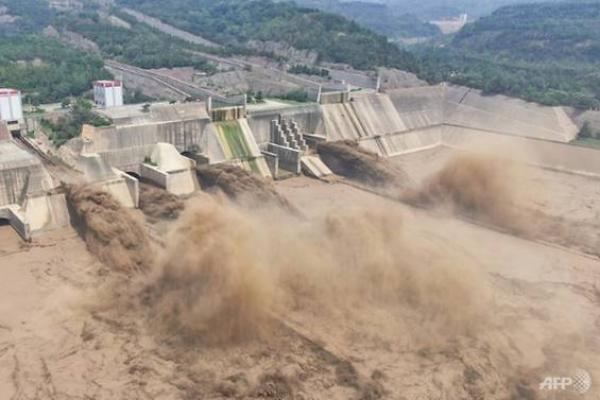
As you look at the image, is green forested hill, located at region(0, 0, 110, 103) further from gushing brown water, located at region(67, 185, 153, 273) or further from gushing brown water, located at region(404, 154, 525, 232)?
gushing brown water, located at region(404, 154, 525, 232)

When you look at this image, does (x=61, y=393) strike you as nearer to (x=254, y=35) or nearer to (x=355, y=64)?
(x=355, y=64)

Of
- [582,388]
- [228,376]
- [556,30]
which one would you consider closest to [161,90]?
[228,376]

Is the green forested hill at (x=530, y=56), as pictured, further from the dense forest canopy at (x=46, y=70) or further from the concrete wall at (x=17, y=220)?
the concrete wall at (x=17, y=220)

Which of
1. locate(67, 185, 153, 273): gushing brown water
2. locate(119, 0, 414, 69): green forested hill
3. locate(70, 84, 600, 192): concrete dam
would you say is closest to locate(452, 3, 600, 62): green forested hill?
locate(119, 0, 414, 69): green forested hill

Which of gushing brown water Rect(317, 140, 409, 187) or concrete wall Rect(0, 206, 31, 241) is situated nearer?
concrete wall Rect(0, 206, 31, 241)

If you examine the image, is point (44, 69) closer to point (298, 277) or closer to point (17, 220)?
point (17, 220)

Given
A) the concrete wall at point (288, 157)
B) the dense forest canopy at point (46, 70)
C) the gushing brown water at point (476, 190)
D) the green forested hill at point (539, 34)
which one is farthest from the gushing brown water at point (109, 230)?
the green forested hill at point (539, 34)

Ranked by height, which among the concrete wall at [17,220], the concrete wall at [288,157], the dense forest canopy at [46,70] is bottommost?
the concrete wall at [17,220]
